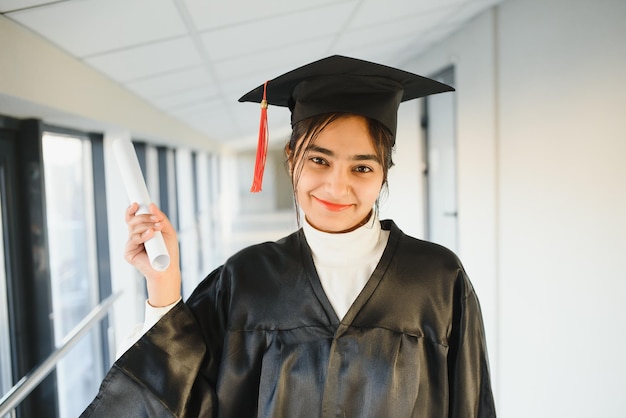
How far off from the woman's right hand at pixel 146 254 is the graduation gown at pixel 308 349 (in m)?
0.06

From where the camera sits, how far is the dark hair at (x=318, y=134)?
49.8 inches

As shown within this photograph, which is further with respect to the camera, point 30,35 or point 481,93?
point 481,93

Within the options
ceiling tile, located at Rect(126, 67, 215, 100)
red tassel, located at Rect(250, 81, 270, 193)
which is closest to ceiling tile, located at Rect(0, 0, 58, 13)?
red tassel, located at Rect(250, 81, 270, 193)

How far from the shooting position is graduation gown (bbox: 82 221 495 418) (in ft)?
3.97

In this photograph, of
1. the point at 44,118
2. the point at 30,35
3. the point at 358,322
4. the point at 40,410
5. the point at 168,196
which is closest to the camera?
the point at 358,322

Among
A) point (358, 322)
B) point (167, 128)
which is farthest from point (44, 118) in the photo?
point (167, 128)

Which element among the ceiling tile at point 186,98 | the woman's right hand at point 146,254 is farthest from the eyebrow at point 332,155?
the ceiling tile at point 186,98

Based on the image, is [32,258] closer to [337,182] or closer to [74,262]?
[74,262]

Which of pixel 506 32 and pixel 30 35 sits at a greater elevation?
pixel 506 32

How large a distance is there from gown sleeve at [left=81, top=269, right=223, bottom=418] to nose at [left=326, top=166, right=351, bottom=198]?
512 mm

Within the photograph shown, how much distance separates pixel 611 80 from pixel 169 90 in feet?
8.59

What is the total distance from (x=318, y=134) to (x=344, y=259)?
36 centimetres

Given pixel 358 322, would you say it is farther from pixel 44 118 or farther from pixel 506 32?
pixel 506 32

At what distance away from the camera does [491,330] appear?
3035mm
